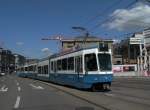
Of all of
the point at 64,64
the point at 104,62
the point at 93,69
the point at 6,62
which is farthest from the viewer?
the point at 6,62

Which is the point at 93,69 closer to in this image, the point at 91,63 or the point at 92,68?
the point at 92,68

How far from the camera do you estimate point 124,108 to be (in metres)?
15.0

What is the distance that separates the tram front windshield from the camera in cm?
2608

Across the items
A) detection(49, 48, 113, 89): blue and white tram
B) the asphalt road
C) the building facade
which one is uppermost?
the building facade

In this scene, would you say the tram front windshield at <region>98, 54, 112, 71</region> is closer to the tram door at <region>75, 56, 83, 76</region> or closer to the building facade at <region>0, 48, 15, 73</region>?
the tram door at <region>75, 56, 83, 76</region>

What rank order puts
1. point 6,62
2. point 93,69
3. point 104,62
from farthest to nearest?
point 6,62, point 104,62, point 93,69

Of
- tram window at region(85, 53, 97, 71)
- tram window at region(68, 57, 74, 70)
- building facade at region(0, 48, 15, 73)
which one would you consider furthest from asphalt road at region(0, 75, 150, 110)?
building facade at region(0, 48, 15, 73)

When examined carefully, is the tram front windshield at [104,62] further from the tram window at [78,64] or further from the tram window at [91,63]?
the tram window at [78,64]

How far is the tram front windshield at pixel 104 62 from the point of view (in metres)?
26.1

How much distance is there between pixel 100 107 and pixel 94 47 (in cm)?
1075

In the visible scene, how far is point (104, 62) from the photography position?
2622 cm

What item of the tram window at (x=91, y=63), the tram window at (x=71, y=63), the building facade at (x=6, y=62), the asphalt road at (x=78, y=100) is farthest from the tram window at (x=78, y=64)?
the building facade at (x=6, y=62)

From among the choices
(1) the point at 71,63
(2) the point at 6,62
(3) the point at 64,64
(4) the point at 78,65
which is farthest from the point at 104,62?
(2) the point at 6,62

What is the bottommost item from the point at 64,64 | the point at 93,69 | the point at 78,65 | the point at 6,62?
the point at 93,69
